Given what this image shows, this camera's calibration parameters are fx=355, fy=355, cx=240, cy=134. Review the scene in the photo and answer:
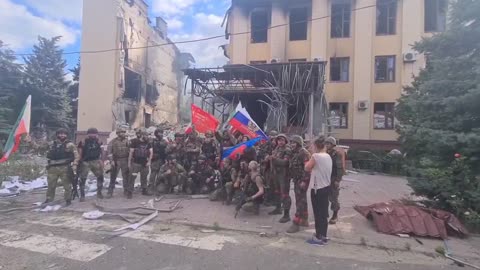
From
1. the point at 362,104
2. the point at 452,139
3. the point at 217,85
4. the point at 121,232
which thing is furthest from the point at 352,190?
the point at 362,104

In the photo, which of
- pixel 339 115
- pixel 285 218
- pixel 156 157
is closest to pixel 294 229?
pixel 285 218

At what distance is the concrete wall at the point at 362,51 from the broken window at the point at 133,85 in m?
11.8

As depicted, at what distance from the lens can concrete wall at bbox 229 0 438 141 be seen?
22172 mm

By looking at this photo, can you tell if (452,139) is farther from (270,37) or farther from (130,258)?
(270,37)

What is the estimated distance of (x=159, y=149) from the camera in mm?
10039

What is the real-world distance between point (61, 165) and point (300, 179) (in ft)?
18.8

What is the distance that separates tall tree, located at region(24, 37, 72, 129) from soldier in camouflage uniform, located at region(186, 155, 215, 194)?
77.4 ft

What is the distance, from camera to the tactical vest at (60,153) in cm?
856

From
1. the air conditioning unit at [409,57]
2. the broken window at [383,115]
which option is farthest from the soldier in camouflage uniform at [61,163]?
the air conditioning unit at [409,57]

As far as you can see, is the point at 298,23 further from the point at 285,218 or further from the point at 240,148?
the point at 285,218

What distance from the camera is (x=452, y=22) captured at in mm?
8906

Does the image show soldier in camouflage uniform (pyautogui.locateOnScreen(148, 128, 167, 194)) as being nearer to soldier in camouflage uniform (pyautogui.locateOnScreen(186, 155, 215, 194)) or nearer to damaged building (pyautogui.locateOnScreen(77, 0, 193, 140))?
soldier in camouflage uniform (pyautogui.locateOnScreen(186, 155, 215, 194))

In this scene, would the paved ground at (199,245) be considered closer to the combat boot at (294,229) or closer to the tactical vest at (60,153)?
the combat boot at (294,229)

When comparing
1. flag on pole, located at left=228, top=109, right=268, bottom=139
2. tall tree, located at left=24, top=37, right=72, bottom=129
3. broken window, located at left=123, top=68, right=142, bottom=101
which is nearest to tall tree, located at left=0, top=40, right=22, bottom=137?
tall tree, located at left=24, top=37, right=72, bottom=129
